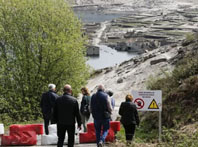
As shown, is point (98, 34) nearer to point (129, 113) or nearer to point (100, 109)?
point (129, 113)

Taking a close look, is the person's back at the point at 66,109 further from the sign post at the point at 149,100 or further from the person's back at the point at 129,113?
the sign post at the point at 149,100

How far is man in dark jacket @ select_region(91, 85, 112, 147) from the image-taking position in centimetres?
1137

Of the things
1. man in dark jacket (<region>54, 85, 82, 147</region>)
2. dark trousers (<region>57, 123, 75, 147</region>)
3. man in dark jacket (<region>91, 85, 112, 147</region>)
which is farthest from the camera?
man in dark jacket (<region>91, 85, 112, 147</region>)

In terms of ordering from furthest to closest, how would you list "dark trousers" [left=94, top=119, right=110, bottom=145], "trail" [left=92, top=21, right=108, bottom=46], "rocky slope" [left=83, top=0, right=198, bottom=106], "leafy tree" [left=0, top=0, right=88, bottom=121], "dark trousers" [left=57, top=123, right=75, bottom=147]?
"trail" [left=92, top=21, right=108, bottom=46]
"rocky slope" [left=83, top=0, right=198, bottom=106]
"leafy tree" [left=0, top=0, right=88, bottom=121]
"dark trousers" [left=94, top=119, right=110, bottom=145]
"dark trousers" [left=57, top=123, right=75, bottom=147]

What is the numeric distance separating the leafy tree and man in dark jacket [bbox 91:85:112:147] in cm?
1612

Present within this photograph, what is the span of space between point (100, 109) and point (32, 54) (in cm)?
1752

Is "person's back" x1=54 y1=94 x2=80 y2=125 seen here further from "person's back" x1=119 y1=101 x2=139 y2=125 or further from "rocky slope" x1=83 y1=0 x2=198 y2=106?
"rocky slope" x1=83 y1=0 x2=198 y2=106

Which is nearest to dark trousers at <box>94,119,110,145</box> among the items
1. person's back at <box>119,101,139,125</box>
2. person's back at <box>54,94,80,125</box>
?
person's back at <box>119,101,139,125</box>

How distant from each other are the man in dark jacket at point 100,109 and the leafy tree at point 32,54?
16.1m

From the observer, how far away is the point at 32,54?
1115 inches

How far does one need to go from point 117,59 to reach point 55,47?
215 feet

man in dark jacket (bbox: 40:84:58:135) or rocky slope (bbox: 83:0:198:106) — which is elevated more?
man in dark jacket (bbox: 40:84:58:135)

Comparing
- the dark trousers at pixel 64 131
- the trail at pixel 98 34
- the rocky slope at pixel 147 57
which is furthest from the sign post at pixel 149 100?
the trail at pixel 98 34

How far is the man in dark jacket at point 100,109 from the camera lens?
11.4m
